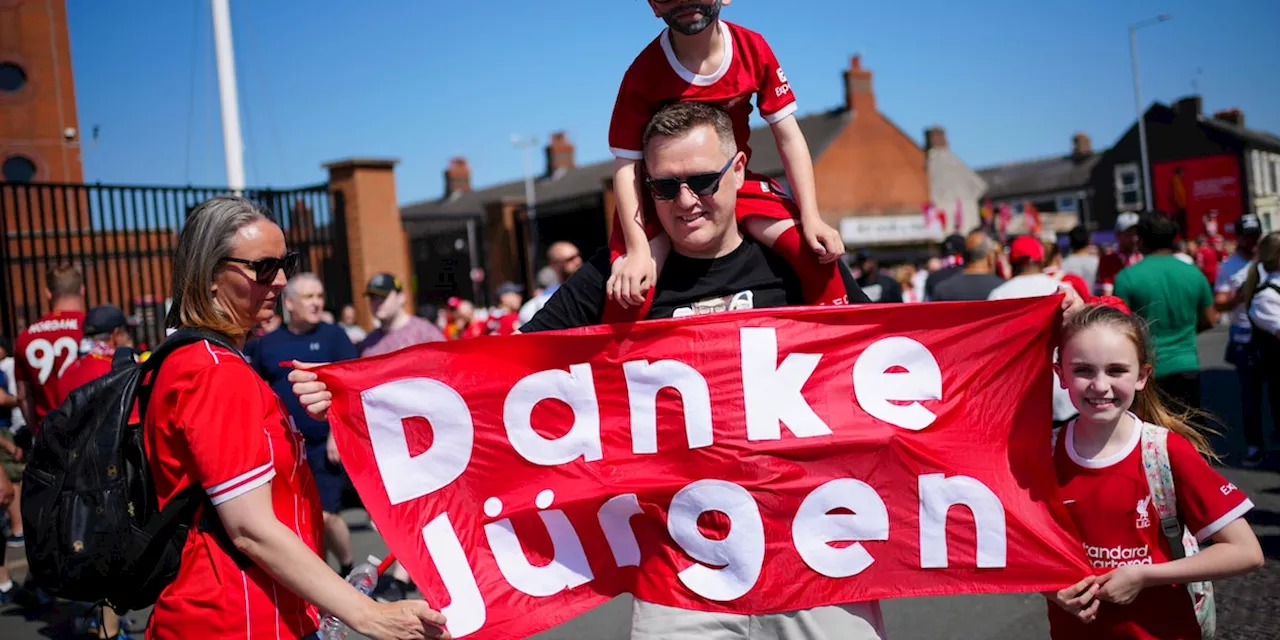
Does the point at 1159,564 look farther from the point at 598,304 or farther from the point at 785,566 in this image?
the point at 598,304

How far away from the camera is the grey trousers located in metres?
2.64

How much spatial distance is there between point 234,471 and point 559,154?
Result: 51791mm

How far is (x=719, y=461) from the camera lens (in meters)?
2.75

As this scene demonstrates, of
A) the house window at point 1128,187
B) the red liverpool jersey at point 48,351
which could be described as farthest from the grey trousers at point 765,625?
the house window at point 1128,187

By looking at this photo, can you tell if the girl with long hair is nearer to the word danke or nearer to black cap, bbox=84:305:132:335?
the word danke

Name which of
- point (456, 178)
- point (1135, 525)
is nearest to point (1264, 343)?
point (1135, 525)

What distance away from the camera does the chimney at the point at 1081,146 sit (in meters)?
56.7

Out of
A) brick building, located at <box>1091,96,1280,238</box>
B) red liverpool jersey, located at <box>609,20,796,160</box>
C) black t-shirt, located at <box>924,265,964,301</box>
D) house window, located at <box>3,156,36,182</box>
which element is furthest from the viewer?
brick building, located at <box>1091,96,1280,238</box>

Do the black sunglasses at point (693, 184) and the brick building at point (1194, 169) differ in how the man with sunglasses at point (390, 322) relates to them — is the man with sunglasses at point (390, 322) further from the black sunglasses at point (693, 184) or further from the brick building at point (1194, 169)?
the brick building at point (1194, 169)

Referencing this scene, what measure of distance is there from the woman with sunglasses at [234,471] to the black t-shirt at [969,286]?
4.96 m

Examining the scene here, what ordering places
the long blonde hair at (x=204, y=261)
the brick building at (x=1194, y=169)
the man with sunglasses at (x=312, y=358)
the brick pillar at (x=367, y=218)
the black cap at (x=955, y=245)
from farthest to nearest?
the brick building at (x=1194, y=169)
the brick pillar at (x=367, y=218)
the black cap at (x=955, y=245)
the man with sunglasses at (x=312, y=358)
the long blonde hair at (x=204, y=261)

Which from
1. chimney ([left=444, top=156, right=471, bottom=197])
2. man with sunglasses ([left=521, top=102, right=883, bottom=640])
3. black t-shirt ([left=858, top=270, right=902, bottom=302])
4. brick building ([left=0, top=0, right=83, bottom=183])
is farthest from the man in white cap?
chimney ([left=444, top=156, right=471, bottom=197])

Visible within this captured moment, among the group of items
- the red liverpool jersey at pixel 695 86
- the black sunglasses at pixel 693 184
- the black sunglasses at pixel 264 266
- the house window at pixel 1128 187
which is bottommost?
the black sunglasses at pixel 264 266

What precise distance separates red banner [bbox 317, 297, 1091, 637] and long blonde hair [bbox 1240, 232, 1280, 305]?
574 cm
